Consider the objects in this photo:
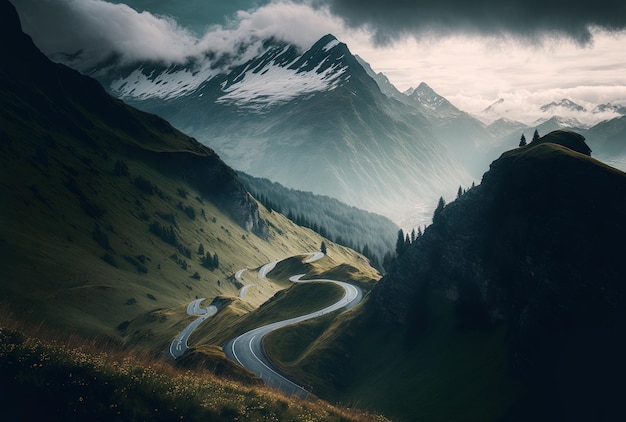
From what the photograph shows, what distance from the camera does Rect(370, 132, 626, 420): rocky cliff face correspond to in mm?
59375

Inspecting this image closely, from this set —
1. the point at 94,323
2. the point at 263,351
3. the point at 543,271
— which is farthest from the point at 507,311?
the point at 94,323

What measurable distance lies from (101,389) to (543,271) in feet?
218

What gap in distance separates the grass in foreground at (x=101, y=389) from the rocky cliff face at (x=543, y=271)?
49.6 m

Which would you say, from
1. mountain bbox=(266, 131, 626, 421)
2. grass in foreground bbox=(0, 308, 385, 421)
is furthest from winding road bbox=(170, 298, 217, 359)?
grass in foreground bbox=(0, 308, 385, 421)

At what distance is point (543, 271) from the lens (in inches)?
2702

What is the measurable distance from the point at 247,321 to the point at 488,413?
8098cm

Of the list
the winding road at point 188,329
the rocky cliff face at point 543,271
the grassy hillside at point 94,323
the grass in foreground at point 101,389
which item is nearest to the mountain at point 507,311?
the rocky cliff face at point 543,271

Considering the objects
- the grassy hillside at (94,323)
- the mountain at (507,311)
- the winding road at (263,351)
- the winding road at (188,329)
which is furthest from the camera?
the winding road at (188,329)

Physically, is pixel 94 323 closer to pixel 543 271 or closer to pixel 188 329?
pixel 188 329

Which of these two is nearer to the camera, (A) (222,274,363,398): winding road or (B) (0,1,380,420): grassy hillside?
(B) (0,1,380,420): grassy hillside

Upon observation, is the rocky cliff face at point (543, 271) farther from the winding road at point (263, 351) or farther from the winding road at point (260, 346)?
the winding road at point (260, 346)

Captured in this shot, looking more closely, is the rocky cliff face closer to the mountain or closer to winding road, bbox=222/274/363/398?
the mountain

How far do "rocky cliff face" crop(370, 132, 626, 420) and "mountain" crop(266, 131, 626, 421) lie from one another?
0.19 meters

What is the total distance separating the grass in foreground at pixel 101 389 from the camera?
65.7 feet
